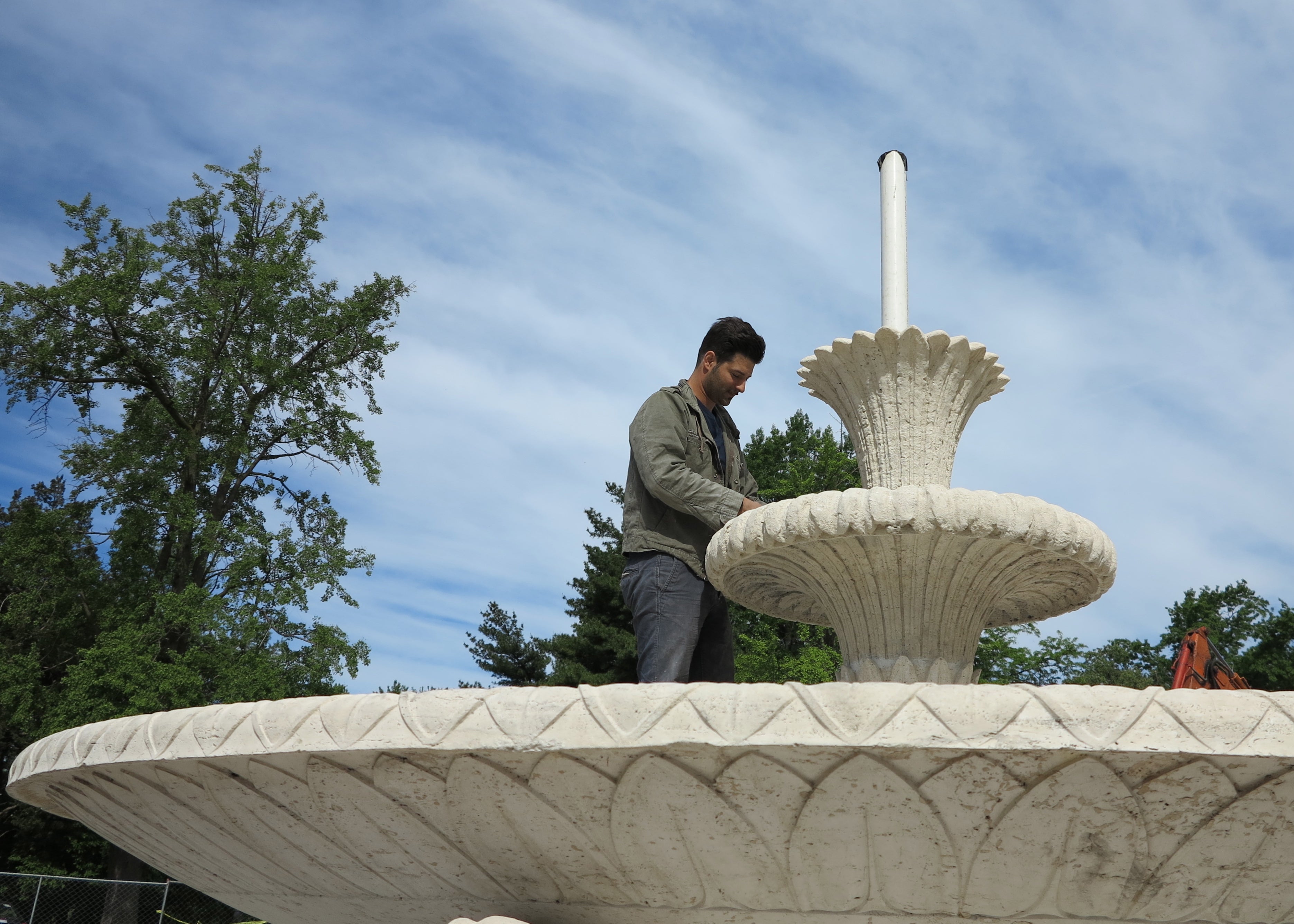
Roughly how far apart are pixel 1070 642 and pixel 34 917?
81.3 feet

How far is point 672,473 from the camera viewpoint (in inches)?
145

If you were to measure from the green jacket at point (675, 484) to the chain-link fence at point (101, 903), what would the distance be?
46.0 ft

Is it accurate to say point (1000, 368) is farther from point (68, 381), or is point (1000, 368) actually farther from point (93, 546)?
point (93, 546)

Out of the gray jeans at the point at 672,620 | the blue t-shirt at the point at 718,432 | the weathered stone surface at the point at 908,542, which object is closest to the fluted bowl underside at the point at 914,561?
the weathered stone surface at the point at 908,542

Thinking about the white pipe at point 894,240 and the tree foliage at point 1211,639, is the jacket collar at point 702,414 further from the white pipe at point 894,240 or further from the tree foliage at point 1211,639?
the tree foliage at point 1211,639

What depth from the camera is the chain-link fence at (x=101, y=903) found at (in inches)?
659

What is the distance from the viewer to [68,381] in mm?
19953

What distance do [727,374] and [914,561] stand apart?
3.45 ft

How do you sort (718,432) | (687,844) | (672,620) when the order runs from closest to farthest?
1. (687,844)
2. (672,620)
3. (718,432)

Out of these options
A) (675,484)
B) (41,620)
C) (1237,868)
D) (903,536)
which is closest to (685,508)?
(675,484)

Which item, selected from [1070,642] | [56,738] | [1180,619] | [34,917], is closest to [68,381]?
[34,917]

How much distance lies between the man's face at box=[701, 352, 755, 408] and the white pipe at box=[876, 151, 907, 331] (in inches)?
21.2

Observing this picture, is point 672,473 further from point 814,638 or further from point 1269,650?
point 1269,650

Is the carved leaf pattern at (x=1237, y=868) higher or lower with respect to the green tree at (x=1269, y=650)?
lower
